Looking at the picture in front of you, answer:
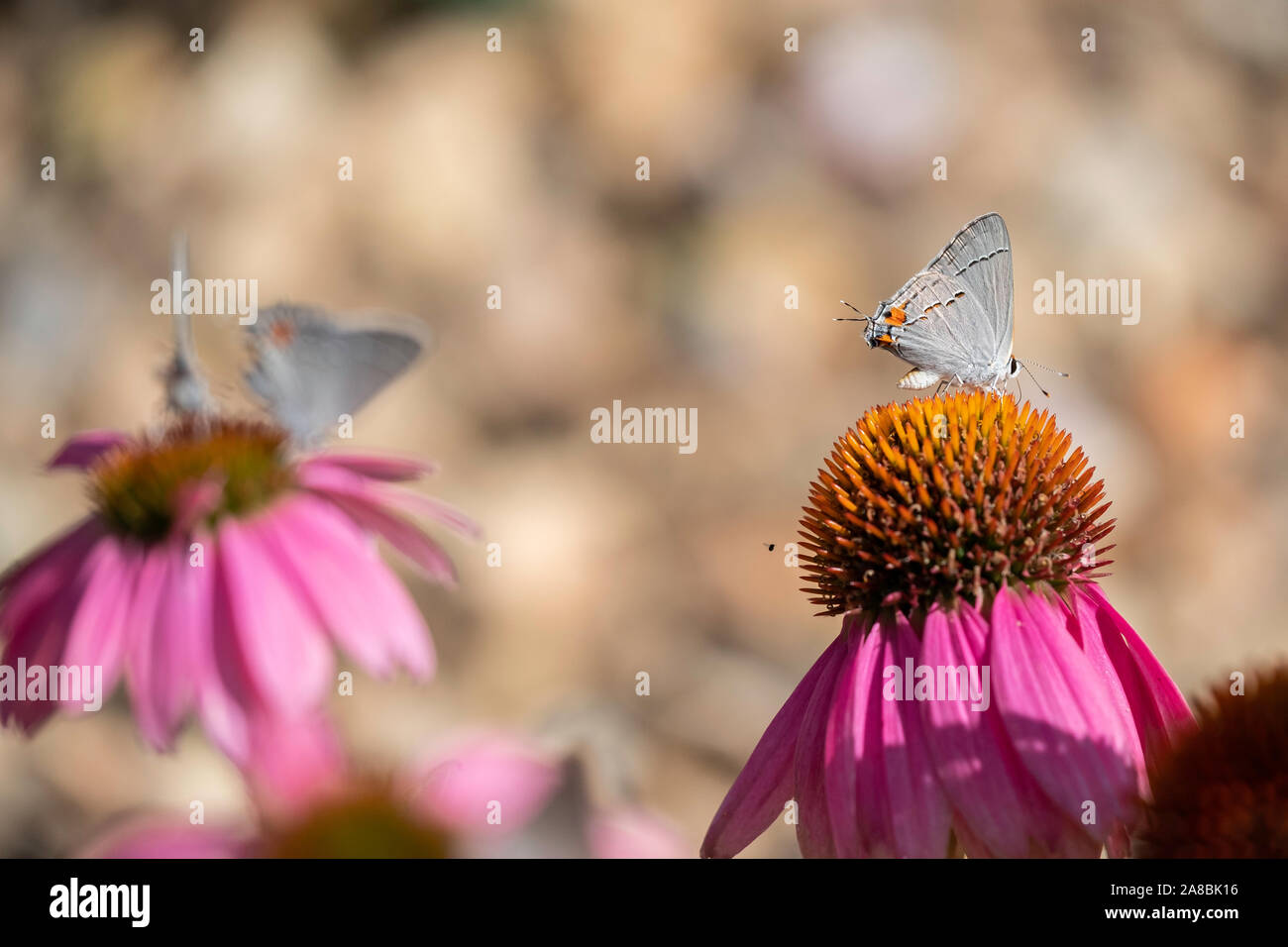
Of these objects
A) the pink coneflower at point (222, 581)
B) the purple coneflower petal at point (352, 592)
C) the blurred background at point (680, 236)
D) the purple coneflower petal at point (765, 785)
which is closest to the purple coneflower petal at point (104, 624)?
the pink coneflower at point (222, 581)

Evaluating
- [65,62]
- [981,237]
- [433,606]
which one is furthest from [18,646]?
[65,62]

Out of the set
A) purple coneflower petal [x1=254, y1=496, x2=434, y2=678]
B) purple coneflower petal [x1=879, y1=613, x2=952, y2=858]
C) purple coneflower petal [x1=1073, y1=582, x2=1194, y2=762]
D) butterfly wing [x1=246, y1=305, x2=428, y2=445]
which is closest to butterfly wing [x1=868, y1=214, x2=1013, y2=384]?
purple coneflower petal [x1=1073, y1=582, x2=1194, y2=762]

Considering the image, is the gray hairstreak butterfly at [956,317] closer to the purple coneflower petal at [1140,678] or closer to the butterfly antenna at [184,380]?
the purple coneflower petal at [1140,678]

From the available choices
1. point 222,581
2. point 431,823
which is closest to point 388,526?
point 222,581

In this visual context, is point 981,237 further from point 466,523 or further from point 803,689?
point 466,523

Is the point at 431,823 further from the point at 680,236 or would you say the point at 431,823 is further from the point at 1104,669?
the point at 680,236
